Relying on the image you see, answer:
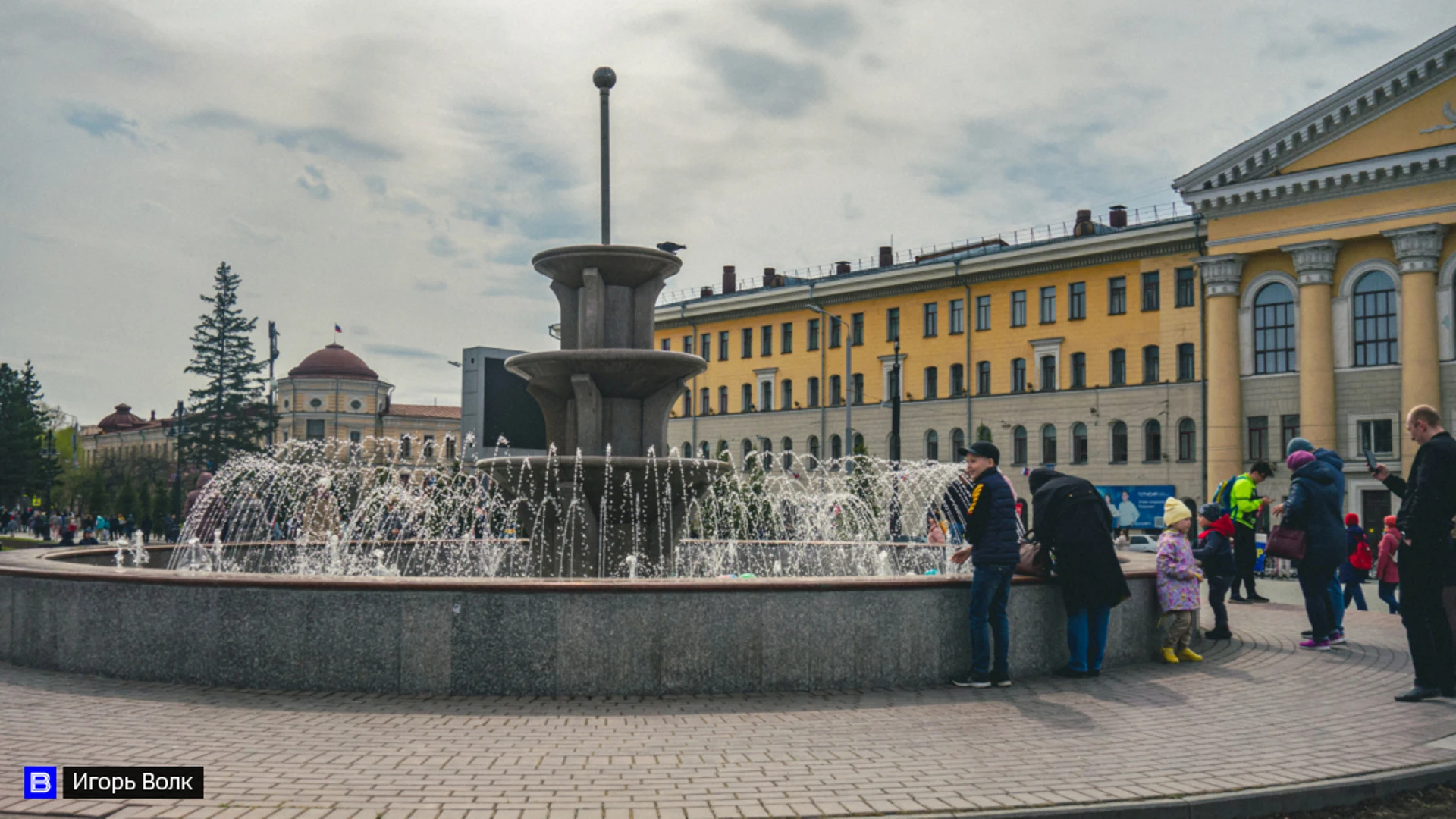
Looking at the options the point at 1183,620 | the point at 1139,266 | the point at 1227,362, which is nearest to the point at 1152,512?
the point at 1227,362

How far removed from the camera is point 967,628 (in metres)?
8.85

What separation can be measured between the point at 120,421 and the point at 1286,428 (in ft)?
430

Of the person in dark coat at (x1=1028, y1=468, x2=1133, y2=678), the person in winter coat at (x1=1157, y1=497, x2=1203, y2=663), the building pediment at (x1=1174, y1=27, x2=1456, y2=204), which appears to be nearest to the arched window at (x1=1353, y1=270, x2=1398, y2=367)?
the building pediment at (x1=1174, y1=27, x2=1456, y2=204)

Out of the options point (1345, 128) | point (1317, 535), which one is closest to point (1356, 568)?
point (1317, 535)

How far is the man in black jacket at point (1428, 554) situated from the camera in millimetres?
8133

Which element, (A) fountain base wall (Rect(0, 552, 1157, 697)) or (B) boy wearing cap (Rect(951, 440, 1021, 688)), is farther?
(B) boy wearing cap (Rect(951, 440, 1021, 688))

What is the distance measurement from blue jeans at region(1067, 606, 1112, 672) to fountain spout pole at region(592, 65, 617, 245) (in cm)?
734

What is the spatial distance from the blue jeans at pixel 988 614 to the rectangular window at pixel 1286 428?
136 ft

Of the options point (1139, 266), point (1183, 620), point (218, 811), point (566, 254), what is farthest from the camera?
point (1139, 266)

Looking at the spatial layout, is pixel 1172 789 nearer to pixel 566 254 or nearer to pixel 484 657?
pixel 484 657

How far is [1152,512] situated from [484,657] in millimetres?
44540

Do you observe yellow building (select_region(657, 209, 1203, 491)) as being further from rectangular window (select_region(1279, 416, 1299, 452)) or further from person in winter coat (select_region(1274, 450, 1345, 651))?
person in winter coat (select_region(1274, 450, 1345, 651))

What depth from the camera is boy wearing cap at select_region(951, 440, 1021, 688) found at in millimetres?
8531

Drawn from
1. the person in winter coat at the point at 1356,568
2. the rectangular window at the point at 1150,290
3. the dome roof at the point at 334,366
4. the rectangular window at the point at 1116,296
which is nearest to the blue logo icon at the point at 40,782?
the person in winter coat at the point at 1356,568
